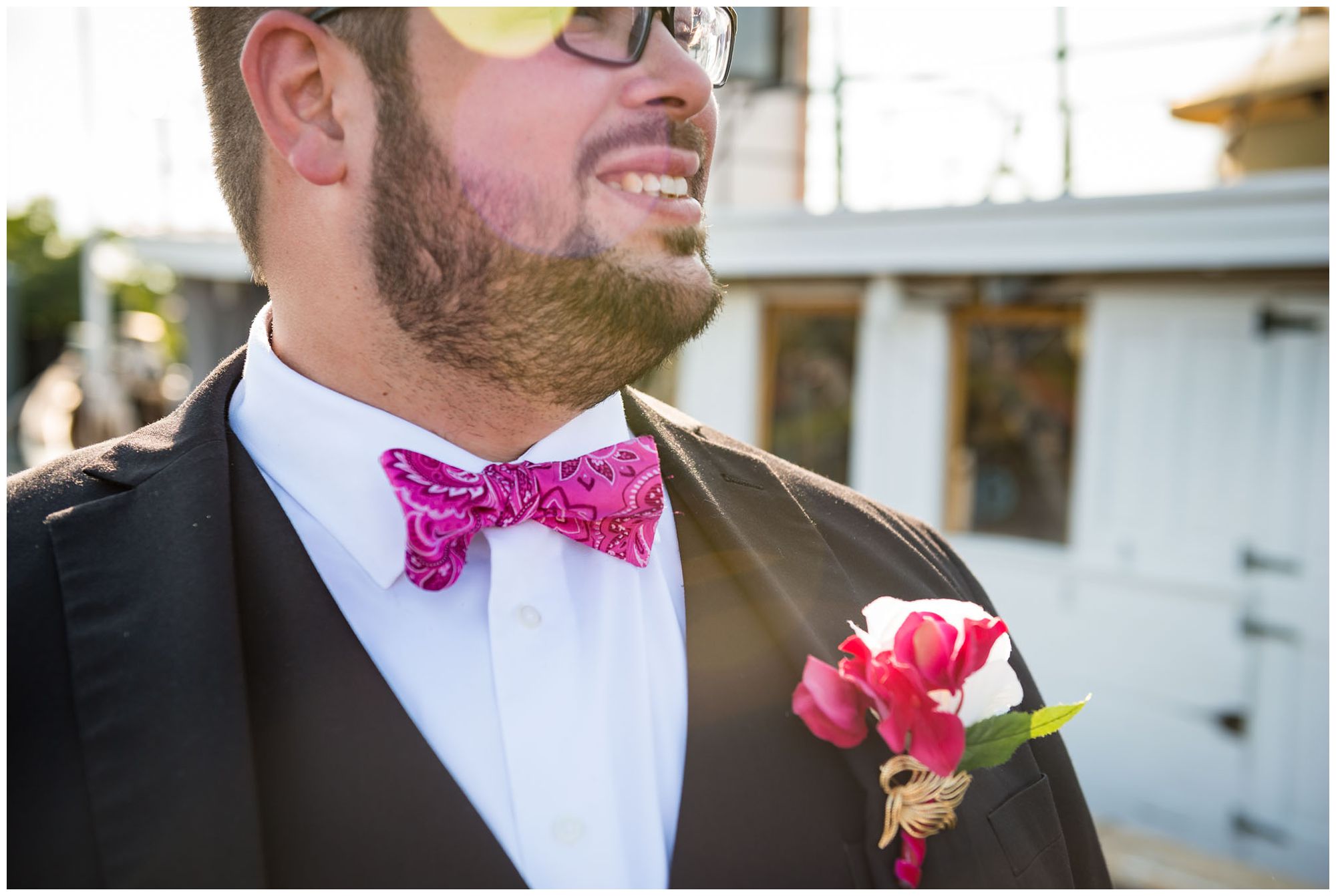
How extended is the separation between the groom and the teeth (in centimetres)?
1

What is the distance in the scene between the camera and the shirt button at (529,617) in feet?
4.69

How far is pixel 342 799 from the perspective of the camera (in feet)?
4.05

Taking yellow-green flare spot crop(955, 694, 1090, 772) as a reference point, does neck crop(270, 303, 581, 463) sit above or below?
above

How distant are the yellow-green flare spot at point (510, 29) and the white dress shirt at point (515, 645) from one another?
22.7 inches

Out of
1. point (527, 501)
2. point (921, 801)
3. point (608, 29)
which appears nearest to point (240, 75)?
point (608, 29)

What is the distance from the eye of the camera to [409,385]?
1562 millimetres

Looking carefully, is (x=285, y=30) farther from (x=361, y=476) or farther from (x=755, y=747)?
(x=755, y=747)

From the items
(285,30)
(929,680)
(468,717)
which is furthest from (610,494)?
(285,30)

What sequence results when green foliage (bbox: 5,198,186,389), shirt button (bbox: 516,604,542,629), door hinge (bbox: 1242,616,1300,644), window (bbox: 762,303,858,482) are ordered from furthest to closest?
green foliage (bbox: 5,198,186,389) → window (bbox: 762,303,858,482) → door hinge (bbox: 1242,616,1300,644) → shirt button (bbox: 516,604,542,629)

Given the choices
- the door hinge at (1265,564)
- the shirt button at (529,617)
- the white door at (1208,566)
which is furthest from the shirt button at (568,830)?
the door hinge at (1265,564)

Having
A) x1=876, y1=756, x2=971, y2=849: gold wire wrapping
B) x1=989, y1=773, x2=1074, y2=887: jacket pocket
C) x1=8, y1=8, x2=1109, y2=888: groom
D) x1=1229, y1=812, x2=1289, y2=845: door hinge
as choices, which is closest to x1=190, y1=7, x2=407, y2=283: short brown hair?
x1=8, y1=8, x2=1109, y2=888: groom

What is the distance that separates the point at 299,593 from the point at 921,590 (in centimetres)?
106

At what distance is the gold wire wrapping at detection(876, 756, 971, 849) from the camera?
133cm

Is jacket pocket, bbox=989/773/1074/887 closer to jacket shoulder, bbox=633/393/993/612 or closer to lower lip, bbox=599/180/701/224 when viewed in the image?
jacket shoulder, bbox=633/393/993/612
